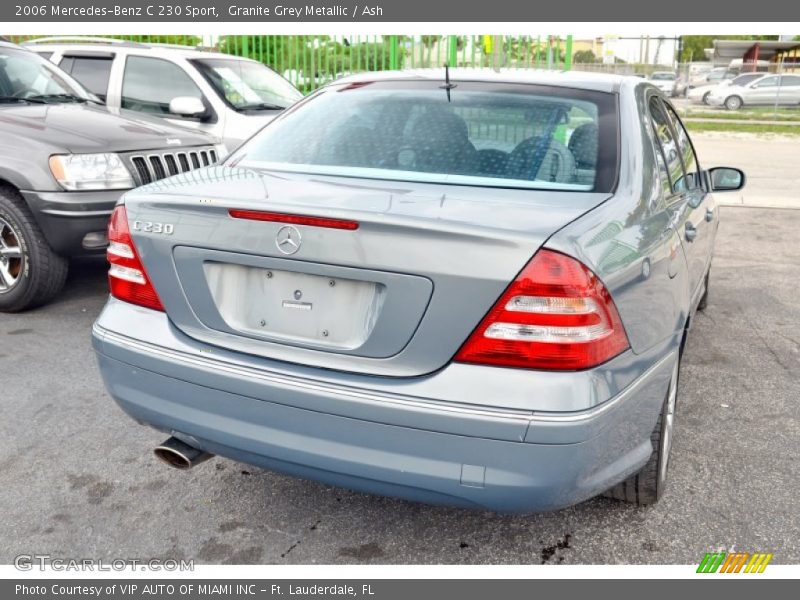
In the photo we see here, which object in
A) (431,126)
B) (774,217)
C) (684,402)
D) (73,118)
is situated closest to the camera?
(431,126)

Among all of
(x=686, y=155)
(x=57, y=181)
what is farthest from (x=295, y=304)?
(x=57, y=181)

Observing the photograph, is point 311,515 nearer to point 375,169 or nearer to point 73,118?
point 375,169

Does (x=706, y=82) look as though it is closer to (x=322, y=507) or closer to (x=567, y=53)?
(x=567, y=53)

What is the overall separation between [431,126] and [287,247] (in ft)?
3.31

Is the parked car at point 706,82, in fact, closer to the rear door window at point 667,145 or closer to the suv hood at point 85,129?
the suv hood at point 85,129

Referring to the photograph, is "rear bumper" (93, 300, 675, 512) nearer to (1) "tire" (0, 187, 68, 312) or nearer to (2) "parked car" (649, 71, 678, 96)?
(1) "tire" (0, 187, 68, 312)

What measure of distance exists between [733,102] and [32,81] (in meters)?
32.4

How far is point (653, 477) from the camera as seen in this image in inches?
113

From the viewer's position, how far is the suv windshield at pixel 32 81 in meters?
5.95

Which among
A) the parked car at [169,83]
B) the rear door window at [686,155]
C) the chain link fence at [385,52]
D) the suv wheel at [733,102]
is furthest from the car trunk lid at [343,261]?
the suv wheel at [733,102]

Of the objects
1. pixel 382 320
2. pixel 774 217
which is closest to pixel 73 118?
pixel 382 320

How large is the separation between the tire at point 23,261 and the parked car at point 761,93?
106 feet

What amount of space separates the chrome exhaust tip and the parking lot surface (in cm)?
31

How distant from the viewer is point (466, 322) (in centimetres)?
218
